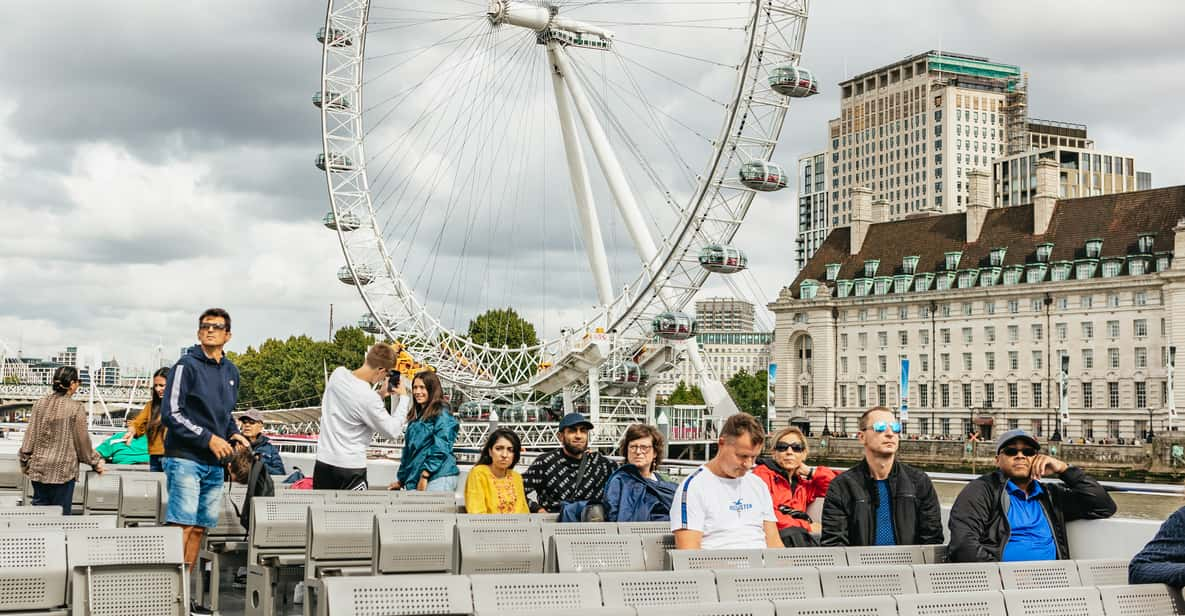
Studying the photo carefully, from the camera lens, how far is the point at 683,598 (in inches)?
221

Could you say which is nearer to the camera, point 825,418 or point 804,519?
point 804,519

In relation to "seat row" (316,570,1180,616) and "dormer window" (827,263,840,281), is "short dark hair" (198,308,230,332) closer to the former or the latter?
"seat row" (316,570,1180,616)

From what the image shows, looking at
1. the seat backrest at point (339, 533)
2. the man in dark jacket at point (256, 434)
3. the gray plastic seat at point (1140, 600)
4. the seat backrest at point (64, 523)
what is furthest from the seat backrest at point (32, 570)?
the man in dark jacket at point (256, 434)

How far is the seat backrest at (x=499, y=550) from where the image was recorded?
294 inches

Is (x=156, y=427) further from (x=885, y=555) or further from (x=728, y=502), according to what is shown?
(x=885, y=555)

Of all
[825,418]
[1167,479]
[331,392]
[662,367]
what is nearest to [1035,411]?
[825,418]

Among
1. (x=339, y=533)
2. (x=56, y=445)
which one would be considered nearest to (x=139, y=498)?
(x=56, y=445)

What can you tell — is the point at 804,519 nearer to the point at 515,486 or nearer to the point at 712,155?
the point at 515,486

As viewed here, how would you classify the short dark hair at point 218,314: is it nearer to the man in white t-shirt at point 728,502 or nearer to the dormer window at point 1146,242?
the man in white t-shirt at point 728,502

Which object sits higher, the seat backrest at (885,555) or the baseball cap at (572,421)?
the baseball cap at (572,421)

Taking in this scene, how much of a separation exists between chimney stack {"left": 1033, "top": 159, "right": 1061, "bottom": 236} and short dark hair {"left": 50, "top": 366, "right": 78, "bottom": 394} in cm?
9298

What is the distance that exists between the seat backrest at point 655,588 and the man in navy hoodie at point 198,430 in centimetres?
389

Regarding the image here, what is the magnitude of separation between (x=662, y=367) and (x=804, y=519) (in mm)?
50867

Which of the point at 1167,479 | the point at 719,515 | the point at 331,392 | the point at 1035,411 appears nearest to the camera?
the point at 719,515
